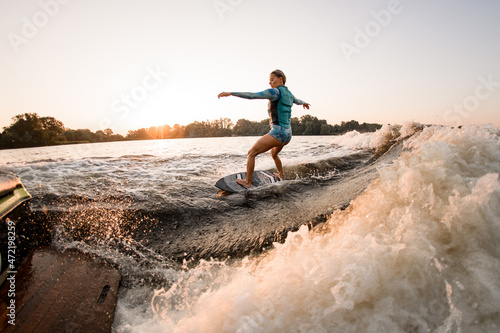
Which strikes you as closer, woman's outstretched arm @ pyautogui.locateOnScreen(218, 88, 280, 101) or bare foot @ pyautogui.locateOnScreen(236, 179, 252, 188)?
woman's outstretched arm @ pyautogui.locateOnScreen(218, 88, 280, 101)

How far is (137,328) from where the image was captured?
5.75 feet

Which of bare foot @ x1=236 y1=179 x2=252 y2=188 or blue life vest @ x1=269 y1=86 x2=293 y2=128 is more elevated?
blue life vest @ x1=269 y1=86 x2=293 y2=128

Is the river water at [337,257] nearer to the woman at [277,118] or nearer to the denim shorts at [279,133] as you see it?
the woman at [277,118]

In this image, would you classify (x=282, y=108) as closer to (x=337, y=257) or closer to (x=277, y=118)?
(x=277, y=118)

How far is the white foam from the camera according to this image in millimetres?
1394

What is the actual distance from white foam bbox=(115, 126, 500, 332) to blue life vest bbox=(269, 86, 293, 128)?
3592 millimetres

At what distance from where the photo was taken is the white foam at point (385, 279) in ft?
4.57

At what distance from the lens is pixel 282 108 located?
5531 mm

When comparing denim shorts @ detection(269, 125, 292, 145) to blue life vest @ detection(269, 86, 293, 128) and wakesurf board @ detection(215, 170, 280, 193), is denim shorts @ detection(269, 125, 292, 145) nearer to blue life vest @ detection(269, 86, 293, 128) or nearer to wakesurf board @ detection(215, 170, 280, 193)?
blue life vest @ detection(269, 86, 293, 128)

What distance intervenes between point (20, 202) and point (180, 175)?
5.04m

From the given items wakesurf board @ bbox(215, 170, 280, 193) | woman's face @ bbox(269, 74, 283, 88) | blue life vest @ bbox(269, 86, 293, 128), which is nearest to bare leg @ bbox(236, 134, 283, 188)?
wakesurf board @ bbox(215, 170, 280, 193)

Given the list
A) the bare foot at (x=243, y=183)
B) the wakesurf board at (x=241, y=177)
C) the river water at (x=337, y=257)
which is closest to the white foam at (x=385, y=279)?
the river water at (x=337, y=257)

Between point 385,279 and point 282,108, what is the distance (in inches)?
182

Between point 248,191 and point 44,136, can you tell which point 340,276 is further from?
point 44,136
